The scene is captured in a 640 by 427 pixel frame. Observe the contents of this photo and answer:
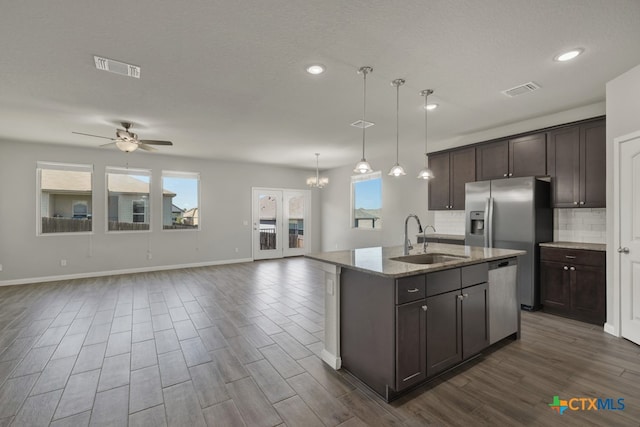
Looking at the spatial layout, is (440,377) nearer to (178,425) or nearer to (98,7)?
(178,425)

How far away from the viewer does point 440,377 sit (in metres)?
2.37

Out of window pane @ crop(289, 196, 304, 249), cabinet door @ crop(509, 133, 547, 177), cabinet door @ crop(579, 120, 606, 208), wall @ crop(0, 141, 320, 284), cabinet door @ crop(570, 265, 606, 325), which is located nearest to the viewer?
cabinet door @ crop(570, 265, 606, 325)

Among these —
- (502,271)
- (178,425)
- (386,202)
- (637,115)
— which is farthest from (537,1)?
(386,202)

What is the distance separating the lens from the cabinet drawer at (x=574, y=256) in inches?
135

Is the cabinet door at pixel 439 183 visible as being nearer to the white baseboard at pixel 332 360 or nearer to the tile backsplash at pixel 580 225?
the tile backsplash at pixel 580 225

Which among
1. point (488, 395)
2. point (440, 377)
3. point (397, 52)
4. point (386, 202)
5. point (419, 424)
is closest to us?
point (419, 424)

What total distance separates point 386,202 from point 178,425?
239 inches

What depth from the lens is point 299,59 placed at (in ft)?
8.77

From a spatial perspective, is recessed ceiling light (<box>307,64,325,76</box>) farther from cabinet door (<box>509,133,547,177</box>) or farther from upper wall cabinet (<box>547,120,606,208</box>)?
upper wall cabinet (<box>547,120,606,208</box>)

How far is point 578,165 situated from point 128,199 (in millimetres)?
8374

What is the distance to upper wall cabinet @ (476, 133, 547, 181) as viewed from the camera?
161 inches

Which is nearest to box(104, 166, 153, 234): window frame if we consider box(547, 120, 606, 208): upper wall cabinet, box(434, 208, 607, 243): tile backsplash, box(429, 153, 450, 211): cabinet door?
box(429, 153, 450, 211): cabinet door

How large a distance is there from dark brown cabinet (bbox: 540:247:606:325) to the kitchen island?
151cm

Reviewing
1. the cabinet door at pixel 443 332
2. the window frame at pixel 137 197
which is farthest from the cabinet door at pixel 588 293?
the window frame at pixel 137 197
